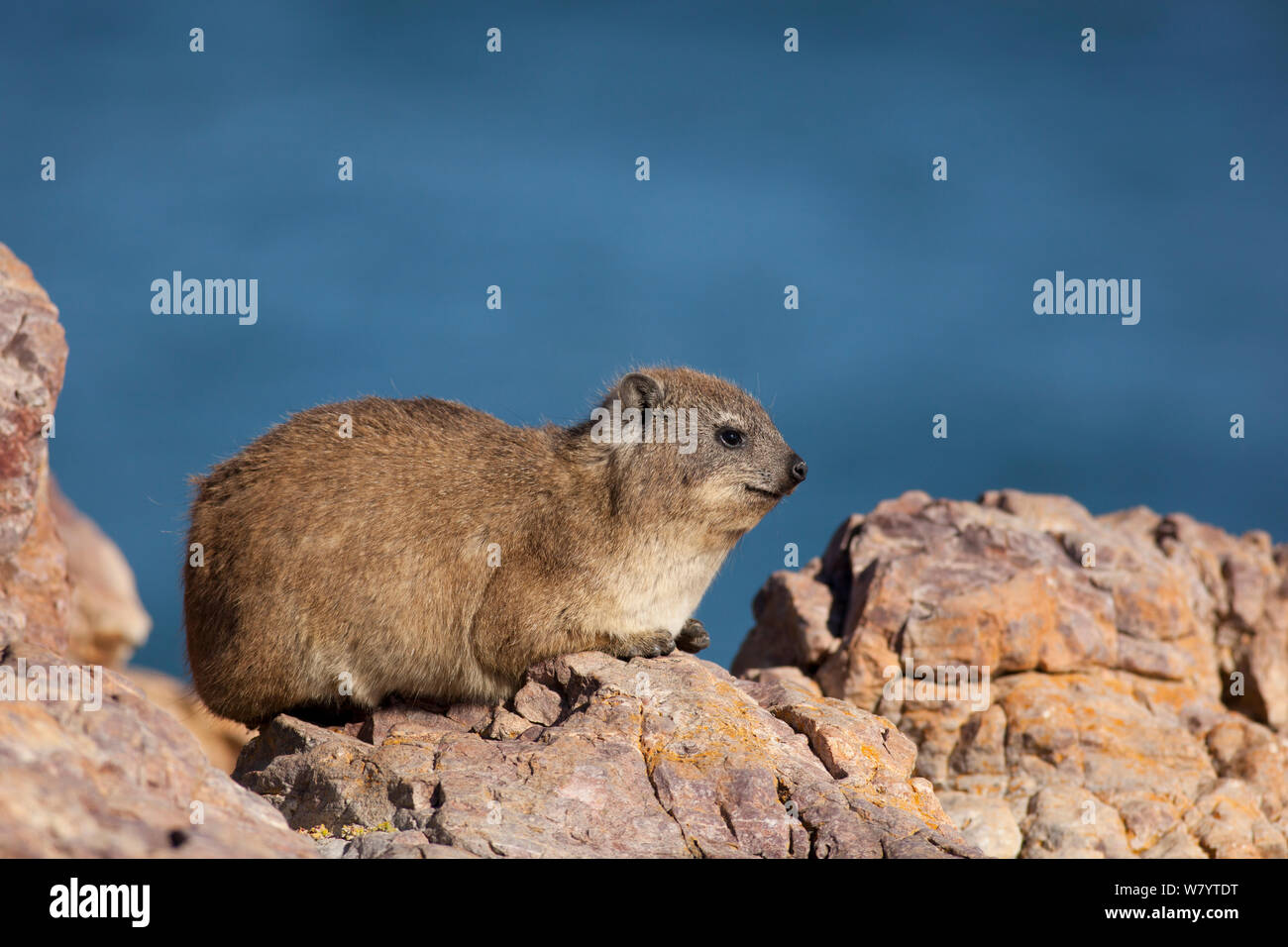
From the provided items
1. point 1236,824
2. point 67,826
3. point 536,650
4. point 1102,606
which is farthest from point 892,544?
point 67,826

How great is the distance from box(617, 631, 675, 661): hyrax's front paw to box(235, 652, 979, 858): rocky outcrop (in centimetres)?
16

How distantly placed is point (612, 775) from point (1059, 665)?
6.87 metres

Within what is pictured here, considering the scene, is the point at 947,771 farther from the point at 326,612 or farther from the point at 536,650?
the point at 326,612

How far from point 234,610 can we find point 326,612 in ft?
2.87

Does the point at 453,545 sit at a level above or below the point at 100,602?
above

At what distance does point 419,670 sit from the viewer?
10.8m

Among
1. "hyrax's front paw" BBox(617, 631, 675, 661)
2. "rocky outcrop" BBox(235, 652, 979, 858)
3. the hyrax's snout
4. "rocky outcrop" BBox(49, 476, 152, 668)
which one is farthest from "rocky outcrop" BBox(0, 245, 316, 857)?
"rocky outcrop" BBox(49, 476, 152, 668)

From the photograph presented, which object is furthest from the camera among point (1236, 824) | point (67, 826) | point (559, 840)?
point (1236, 824)

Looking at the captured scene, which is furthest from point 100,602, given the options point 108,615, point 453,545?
point 453,545

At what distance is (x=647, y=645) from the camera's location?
11.0 metres

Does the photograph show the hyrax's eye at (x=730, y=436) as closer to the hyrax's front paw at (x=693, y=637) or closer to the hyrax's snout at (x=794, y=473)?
the hyrax's snout at (x=794, y=473)

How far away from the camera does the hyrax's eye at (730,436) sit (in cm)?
1144
